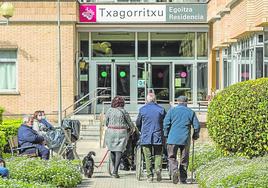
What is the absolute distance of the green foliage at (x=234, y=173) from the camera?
9938 millimetres

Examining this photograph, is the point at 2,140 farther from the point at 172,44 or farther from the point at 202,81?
the point at 202,81

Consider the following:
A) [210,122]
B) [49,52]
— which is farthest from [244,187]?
[49,52]

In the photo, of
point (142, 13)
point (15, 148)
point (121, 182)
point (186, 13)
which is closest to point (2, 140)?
point (15, 148)

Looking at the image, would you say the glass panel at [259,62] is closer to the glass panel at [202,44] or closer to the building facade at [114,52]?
the building facade at [114,52]

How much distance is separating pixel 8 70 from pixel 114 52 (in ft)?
19.0

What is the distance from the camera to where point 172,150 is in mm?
13328

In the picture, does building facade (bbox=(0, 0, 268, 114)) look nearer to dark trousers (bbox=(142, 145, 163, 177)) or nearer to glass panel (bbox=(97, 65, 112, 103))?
glass panel (bbox=(97, 65, 112, 103))

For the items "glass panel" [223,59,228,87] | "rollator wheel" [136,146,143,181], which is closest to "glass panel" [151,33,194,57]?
"glass panel" [223,59,228,87]

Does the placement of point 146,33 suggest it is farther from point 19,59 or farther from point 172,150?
point 172,150

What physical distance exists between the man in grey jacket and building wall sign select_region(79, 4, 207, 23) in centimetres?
2017

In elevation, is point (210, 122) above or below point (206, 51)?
below

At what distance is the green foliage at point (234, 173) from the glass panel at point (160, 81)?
2172 centimetres

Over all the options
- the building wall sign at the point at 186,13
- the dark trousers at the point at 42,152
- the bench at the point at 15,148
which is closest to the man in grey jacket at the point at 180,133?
the dark trousers at the point at 42,152

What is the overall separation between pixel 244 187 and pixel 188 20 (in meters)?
24.5
